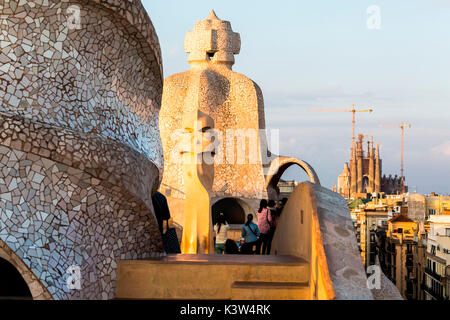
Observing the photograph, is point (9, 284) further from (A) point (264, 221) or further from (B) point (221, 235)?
(B) point (221, 235)

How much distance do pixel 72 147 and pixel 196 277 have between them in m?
1.62

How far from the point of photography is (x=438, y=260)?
102 feet

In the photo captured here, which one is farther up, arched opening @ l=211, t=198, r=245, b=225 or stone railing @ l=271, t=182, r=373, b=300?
arched opening @ l=211, t=198, r=245, b=225

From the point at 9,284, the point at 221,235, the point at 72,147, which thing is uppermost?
the point at 72,147

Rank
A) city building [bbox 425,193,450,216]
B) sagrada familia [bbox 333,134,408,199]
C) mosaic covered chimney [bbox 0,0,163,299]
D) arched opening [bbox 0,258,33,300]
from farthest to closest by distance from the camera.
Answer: sagrada familia [bbox 333,134,408,199] < city building [bbox 425,193,450,216] < arched opening [bbox 0,258,33,300] < mosaic covered chimney [bbox 0,0,163,299]

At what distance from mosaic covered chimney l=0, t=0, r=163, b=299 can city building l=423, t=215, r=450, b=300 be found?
23919 mm

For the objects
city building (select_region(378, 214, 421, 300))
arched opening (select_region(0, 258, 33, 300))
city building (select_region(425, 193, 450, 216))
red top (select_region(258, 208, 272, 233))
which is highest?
city building (select_region(425, 193, 450, 216))

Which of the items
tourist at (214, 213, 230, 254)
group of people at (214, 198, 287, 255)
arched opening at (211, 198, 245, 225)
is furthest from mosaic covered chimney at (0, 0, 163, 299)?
arched opening at (211, 198, 245, 225)

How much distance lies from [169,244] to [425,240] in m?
29.6

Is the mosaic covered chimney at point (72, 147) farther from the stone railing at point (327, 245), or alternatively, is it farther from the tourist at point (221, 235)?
the tourist at point (221, 235)

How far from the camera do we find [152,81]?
24.7 feet

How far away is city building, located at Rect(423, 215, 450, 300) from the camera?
2970 centimetres

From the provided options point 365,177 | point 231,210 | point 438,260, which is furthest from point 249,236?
point 365,177

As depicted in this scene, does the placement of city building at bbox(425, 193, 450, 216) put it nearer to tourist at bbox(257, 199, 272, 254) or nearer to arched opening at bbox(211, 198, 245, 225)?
arched opening at bbox(211, 198, 245, 225)
